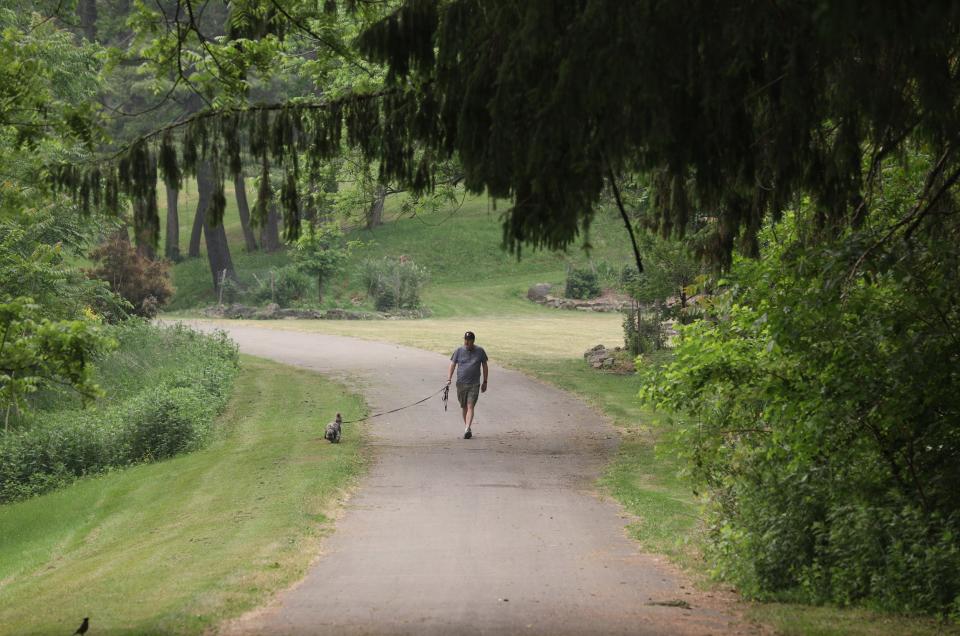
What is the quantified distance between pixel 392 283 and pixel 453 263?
40.6 ft

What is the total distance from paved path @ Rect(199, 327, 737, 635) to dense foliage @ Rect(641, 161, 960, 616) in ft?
3.62

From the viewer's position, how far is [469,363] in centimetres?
1878

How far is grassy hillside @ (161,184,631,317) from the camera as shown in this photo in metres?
55.5

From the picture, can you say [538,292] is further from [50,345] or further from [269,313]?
[50,345]

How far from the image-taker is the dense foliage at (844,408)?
27.2ft

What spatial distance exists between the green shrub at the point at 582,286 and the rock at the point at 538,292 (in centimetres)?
106

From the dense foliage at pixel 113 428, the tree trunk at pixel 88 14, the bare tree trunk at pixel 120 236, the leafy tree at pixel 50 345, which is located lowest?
the dense foliage at pixel 113 428

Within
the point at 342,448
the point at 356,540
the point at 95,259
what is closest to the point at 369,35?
the point at 356,540

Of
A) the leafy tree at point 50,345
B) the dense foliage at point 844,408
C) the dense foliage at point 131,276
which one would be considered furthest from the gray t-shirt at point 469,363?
the dense foliage at point 131,276

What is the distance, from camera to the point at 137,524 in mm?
14789

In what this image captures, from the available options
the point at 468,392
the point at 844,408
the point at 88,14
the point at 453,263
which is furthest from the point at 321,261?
the point at 844,408

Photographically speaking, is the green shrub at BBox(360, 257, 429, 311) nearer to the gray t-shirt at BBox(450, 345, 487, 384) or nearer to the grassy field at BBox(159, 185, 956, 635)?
the grassy field at BBox(159, 185, 956, 635)

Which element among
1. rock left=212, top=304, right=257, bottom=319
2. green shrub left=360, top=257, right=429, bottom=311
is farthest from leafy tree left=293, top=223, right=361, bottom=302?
rock left=212, top=304, right=257, bottom=319

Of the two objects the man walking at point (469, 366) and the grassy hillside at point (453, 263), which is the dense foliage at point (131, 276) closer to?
the grassy hillside at point (453, 263)
